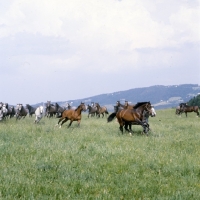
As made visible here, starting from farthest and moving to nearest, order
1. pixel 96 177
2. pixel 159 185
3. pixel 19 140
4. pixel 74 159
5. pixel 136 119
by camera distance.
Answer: pixel 136 119, pixel 19 140, pixel 74 159, pixel 96 177, pixel 159 185

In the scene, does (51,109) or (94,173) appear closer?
(94,173)

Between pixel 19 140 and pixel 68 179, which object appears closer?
pixel 68 179

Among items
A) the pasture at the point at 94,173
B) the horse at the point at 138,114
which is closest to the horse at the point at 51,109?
the horse at the point at 138,114

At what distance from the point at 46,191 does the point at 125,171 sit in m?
2.81

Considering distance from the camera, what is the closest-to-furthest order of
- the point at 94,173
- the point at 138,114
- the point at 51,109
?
the point at 94,173
the point at 138,114
the point at 51,109

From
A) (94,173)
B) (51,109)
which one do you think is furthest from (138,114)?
(51,109)

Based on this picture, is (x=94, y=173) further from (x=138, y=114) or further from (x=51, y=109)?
(x=51, y=109)

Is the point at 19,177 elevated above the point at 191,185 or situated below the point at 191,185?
above

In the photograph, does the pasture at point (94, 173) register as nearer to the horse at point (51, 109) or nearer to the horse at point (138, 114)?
the horse at point (138, 114)

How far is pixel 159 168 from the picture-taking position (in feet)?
31.4

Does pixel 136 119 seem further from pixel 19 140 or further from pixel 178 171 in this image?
pixel 178 171

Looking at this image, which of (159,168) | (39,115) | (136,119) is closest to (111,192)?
(159,168)

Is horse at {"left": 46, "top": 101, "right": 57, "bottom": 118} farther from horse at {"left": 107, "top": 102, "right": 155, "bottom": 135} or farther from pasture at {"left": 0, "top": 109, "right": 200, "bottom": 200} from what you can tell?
pasture at {"left": 0, "top": 109, "right": 200, "bottom": 200}

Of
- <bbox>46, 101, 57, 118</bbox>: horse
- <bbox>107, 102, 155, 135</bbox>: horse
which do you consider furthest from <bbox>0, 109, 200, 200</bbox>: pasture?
<bbox>46, 101, 57, 118</bbox>: horse
